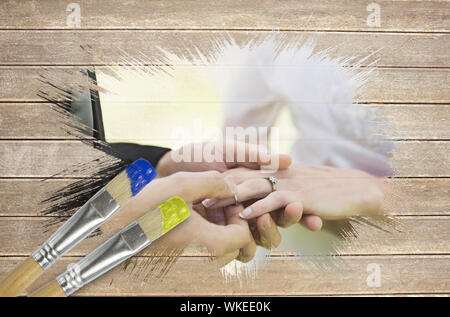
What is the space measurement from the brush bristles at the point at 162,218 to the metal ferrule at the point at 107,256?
1 cm

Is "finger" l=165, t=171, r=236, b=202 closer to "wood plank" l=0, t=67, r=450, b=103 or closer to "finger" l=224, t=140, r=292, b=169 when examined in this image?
"finger" l=224, t=140, r=292, b=169

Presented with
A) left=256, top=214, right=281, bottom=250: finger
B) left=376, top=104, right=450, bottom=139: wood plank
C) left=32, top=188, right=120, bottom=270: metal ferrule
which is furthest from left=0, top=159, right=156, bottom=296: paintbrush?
left=376, top=104, right=450, bottom=139: wood plank

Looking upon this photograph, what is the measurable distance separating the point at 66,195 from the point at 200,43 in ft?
1.19

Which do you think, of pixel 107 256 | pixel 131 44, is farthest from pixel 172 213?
pixel 131 44

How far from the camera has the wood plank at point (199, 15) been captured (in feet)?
2.34

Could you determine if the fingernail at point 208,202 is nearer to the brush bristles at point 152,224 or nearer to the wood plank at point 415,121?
the brush bristles at point 152,224

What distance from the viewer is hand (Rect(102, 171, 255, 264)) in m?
0.66

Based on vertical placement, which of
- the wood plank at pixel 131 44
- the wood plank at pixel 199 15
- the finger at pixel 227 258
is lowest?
the finger at pixel 227 258

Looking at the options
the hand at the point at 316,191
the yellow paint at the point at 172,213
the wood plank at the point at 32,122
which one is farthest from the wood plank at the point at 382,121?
the yellow paint at the point at 172,213

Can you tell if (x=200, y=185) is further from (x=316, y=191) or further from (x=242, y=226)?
(x=316, y=191)

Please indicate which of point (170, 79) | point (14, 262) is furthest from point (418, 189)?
point (14, 262)

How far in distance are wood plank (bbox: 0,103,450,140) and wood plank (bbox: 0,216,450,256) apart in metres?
0.15

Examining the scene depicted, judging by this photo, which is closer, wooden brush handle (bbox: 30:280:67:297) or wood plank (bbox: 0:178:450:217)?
wooden brush handle (bbox: 30:280:67:297)

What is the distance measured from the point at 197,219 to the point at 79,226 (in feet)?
0.62
